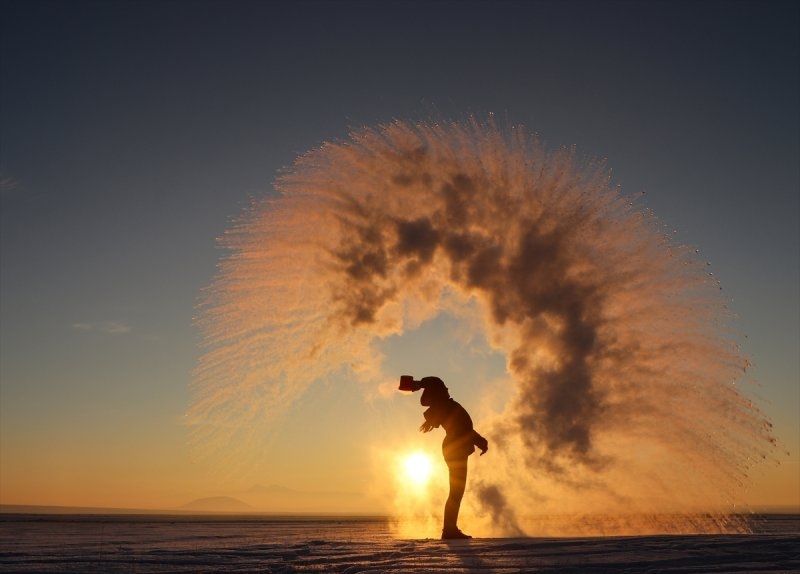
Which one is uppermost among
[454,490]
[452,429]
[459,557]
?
[452,429]

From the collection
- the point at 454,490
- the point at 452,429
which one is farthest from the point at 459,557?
the point at 452,429

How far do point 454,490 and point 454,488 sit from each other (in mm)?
47

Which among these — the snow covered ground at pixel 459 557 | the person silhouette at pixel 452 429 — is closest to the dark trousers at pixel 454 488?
the person silhouette at pixel 452 429

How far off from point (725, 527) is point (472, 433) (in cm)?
1188

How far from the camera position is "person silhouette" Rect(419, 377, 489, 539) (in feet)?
42.3

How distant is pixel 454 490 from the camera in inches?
499

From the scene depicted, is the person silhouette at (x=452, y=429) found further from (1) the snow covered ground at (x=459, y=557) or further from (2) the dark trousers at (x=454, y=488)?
(1) the snow covered ground at (x=459, y=557)

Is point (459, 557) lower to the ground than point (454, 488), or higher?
lower

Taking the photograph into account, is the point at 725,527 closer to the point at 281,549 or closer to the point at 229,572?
the point at 281,549

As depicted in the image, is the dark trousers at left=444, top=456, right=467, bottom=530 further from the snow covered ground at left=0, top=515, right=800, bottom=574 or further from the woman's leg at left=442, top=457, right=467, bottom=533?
the snow covered ground at left=0, top=515, right=800, bottom=574

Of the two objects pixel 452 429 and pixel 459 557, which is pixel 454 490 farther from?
pixel 459 557

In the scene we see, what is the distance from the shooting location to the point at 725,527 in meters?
20.2

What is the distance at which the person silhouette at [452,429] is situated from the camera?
12.9 meters

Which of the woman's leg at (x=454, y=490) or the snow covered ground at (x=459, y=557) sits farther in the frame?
the woman's leg at (x=454, y=490)
